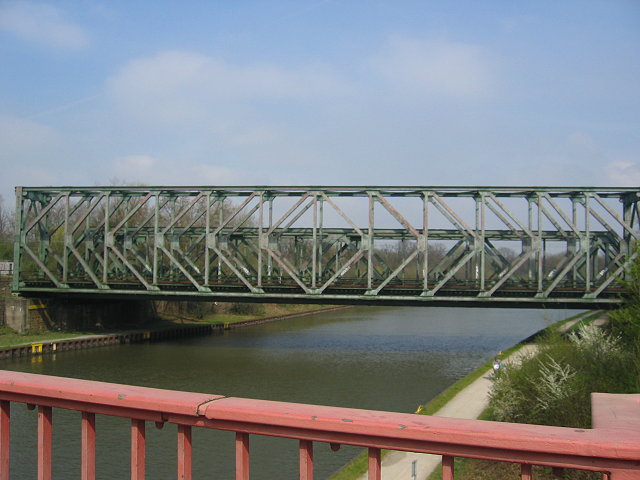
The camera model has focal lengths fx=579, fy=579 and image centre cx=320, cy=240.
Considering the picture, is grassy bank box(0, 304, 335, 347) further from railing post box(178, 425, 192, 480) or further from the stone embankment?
railing post box(178, 425, 192, 480)

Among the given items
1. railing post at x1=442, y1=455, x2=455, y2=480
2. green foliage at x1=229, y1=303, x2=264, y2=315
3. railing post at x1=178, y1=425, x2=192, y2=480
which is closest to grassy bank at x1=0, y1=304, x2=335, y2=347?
green foliage at x1=229, y1=303, x2=264, y2=315

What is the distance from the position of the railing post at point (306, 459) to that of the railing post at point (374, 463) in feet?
0.93

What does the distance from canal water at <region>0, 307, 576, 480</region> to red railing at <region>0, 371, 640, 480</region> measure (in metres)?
14.7

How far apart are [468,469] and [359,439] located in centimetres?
1358

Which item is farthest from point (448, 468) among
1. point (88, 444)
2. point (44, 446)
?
point (44, 446)

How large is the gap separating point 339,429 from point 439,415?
42.2 ft

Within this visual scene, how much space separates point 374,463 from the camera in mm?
2637

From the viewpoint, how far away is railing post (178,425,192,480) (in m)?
2.97

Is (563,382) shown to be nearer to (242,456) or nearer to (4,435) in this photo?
(242,456)

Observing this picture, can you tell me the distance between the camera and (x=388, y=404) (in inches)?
1064

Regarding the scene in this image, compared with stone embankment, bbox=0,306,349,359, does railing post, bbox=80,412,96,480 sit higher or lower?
higher

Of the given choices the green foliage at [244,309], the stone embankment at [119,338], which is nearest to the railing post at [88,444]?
the stone embankment at [119,338]

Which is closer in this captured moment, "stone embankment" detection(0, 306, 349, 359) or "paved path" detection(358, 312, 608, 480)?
"paved path" detection(358, 312, 608, 480)

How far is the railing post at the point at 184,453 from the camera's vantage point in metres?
2.97
